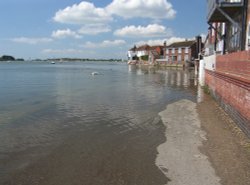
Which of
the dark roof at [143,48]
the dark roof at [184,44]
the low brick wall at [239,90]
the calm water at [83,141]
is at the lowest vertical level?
the calm water at [83,141]

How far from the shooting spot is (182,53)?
94.8 m

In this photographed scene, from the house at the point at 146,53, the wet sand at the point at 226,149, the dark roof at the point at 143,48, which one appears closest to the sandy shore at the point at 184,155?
the wet sand at the point at 226,149

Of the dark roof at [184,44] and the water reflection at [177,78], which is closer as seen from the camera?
the water reflection at [177,78]

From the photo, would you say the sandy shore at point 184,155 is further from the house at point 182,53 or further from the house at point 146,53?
the house at point 146,53

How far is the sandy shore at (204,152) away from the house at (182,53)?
7484 cm

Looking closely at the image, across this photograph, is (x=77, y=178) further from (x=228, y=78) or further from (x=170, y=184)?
(x=228, y=78)

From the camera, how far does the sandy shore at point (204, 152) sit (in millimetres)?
7006

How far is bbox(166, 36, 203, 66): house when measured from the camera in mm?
89938

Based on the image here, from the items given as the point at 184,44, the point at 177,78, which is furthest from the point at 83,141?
the point at 184,44

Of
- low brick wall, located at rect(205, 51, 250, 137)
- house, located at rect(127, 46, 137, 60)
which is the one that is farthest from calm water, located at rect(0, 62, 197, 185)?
house, located at rect(127, 46, 137, 60)

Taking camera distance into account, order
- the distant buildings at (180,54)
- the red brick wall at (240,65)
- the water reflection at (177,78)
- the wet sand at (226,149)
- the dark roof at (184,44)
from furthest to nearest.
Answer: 1. the dark roof at (184,44)
2. the distant buildings at (180,54)
3. the water reflection at (177,78)
4. the red brick wall at (240,65)
5. the wet sand at (226,149)

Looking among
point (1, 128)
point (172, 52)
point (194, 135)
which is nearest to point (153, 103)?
point (194, 135)

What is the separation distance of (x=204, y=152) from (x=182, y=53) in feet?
290

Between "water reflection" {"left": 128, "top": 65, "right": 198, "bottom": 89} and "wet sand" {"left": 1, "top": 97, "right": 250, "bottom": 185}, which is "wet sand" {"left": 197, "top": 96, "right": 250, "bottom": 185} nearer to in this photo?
"wet sand" {"left": 1, "top": 97, "right": 250, "bottom": 185}
